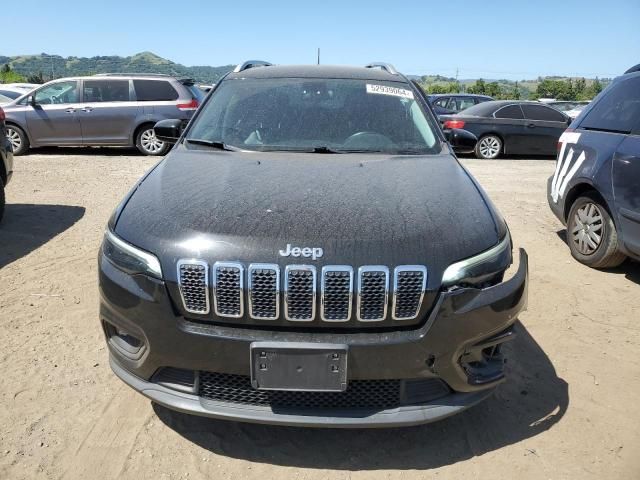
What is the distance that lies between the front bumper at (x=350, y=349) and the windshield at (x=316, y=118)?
4.57ft

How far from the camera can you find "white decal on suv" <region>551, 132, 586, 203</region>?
512cm

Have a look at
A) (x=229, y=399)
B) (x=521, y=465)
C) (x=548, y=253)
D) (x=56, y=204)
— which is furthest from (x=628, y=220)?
(x=56, y=204)

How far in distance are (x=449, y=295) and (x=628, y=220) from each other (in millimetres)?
2919

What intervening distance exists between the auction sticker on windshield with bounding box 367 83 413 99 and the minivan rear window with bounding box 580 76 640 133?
7.06 ft

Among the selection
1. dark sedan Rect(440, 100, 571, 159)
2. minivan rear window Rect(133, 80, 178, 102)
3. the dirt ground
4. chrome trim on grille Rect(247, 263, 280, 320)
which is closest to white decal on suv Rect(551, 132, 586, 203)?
the dirt ground

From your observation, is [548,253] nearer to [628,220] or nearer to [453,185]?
[628,220]

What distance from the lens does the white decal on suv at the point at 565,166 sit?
16.8ft

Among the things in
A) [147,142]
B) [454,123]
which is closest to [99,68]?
[147,142]

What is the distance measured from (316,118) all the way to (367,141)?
0.38 metres

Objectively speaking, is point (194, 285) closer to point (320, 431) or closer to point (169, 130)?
point (320, 431)

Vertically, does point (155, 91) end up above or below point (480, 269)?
below

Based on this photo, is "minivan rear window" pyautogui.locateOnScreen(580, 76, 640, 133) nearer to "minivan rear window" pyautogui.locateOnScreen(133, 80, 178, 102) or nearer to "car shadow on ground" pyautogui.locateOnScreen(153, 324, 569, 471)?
"car shadow on ground" pyautogui.locateOnScreen(153, 324, 569, 471)

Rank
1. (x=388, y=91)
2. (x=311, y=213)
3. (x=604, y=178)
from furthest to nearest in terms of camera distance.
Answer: (x=604, y=178)
(x=388, y=91)
(x=311, y=213)

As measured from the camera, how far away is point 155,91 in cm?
1110
